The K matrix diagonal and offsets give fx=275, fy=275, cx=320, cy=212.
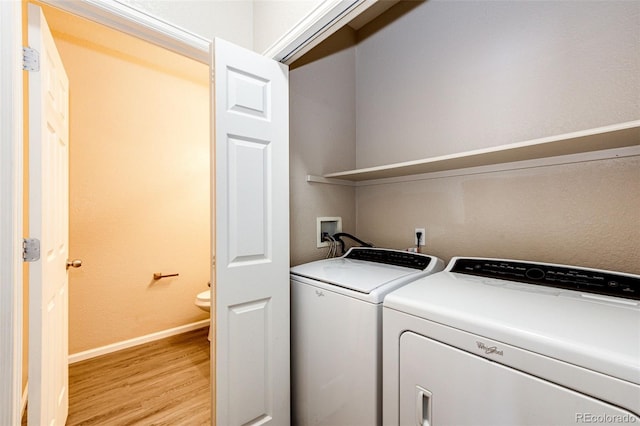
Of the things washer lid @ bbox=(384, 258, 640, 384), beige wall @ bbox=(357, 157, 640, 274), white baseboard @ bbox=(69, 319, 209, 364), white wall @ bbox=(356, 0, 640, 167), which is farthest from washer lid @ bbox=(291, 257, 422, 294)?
white baseboard @ bbox=(69, 319, 209, 364)

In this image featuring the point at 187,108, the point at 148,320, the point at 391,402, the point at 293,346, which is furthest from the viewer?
the point at 187,108

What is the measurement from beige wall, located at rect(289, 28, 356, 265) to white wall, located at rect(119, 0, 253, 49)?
374mm

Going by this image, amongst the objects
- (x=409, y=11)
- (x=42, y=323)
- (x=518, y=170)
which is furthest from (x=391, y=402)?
(x=409, y=11)

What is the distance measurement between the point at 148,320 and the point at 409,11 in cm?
336

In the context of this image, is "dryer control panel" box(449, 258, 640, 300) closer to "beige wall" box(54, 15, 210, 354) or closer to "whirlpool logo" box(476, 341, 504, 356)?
"whirlpool logo" box(476, 341, 504, 356)

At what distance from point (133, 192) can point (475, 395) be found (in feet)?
9.49

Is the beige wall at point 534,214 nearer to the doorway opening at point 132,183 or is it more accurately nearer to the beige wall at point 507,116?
the beige wall at point 507,116

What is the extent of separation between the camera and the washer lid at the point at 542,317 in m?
0.64

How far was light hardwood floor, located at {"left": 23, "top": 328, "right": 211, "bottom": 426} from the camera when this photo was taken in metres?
1.67

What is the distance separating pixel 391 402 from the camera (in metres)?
1.02

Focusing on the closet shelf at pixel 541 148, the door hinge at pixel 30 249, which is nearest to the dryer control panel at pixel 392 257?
the closet shelf at pixel 541 148

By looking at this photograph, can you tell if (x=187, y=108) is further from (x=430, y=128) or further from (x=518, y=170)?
(x=518, y=170)

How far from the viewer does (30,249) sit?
40.7 inches

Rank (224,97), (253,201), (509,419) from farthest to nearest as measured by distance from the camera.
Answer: (253,201) < (224,97) < (509,419)
